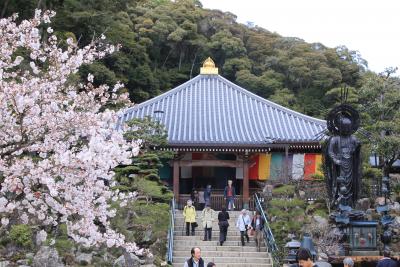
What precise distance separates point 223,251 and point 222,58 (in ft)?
110

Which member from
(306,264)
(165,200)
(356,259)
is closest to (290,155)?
(165,200)

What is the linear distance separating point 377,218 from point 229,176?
1007cm

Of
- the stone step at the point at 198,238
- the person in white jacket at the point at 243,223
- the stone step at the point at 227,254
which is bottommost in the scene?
the stone step at the point at 227,254

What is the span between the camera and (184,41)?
46594 millimetres

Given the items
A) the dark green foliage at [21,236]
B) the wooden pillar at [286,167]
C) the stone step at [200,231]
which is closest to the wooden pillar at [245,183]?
the wooden pillar at [286,167]

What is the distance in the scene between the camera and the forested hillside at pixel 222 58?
129ft

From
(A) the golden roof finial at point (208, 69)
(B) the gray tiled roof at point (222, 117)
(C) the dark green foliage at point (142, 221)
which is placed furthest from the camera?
(A) the golden roof finial at point (208, 69)

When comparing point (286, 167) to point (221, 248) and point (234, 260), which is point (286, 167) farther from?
point (234, 260)

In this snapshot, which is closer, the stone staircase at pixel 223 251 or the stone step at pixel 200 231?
the stone staircase at pixel 223 251

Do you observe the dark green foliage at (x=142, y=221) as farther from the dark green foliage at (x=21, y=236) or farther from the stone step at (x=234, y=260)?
the dark green foliage at (x=21, y=236)

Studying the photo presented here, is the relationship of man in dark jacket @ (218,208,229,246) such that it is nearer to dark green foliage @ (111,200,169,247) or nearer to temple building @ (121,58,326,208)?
dark green foliage @ (111,200,169,247)

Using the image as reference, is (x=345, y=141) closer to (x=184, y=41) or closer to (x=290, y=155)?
(x=290, y=155)

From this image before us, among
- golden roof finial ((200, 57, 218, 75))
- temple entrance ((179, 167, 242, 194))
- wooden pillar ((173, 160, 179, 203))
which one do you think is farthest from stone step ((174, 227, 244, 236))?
golden roof finial ((200, 57, 218, 75))

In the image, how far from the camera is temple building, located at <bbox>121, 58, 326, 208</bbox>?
2256cm
